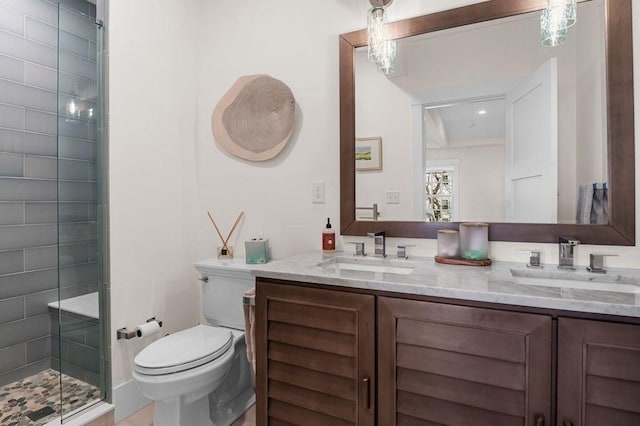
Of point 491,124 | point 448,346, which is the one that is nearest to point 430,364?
point 448,346

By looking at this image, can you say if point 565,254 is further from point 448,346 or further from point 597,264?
point 448,346

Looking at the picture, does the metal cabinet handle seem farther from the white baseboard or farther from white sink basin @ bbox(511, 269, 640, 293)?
the white baseboard

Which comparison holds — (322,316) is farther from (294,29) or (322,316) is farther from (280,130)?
(294,29)

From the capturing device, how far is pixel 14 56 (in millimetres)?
1949

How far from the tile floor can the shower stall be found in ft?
0.61

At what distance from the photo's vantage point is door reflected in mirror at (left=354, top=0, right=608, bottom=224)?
4.45ft

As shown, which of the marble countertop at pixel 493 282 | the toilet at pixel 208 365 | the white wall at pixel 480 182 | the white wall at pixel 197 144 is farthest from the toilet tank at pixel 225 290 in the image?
the white wall at pixel 480 182

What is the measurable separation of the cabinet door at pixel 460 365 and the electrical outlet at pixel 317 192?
870mm

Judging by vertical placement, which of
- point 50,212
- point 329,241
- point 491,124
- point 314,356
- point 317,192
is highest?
point 491,124

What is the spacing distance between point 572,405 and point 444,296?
415 millimetres

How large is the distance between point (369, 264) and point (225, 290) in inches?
33.6

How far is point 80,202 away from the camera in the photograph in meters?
1.70

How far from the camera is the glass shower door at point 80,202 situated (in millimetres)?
1647

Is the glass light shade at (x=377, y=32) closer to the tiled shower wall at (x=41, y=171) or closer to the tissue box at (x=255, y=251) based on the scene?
the tissue box at (x=255, y=251)
